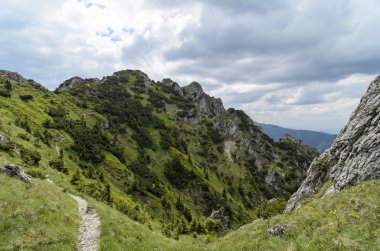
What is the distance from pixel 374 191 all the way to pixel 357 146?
1314cm

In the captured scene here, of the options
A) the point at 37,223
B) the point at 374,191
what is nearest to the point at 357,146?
the point at 374,191

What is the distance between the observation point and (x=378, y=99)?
37781 millimetres

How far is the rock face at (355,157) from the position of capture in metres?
30.3

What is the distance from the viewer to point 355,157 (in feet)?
112

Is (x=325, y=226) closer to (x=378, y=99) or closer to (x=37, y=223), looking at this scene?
(x=37, y=223)

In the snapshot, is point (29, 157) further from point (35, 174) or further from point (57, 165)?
point (57, 165)

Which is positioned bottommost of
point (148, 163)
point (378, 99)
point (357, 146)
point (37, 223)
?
point (148, 163)

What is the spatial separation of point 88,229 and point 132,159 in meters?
97.3

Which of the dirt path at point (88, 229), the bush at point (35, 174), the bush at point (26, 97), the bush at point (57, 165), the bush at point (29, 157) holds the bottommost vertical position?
the dirt path at point (88, 229)

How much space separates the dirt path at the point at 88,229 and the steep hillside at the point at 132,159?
450 inches

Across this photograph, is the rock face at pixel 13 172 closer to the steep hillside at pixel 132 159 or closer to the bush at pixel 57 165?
the steep hillside at pixel 132 159

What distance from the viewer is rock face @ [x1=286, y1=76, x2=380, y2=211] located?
3031 centimetres

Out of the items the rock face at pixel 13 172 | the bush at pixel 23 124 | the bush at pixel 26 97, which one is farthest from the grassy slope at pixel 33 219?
the bush at pixel 26 97

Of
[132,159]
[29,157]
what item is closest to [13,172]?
[29,157]
